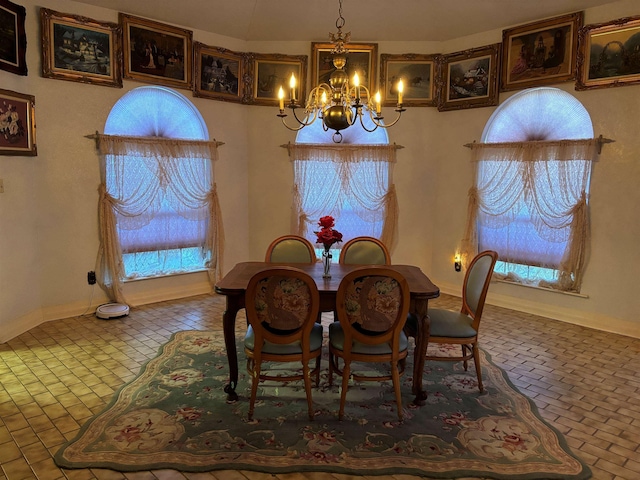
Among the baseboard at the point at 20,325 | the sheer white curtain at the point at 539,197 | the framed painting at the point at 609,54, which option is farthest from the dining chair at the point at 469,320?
the baseboard at the point at 20,325

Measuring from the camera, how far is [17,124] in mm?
4184

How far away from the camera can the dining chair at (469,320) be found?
10.4 ft

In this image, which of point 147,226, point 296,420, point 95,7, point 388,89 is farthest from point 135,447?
point 388,89

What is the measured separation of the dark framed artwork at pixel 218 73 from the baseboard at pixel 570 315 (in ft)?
13.7

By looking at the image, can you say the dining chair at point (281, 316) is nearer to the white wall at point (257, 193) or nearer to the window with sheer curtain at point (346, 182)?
the white wall at point (257, 193)

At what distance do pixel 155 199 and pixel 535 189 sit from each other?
4.39 metres

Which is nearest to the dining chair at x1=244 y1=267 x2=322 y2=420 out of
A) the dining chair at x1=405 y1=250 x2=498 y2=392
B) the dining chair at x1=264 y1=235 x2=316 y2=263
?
the dining chair at x1=405 y1=250 x2=498 y2=392

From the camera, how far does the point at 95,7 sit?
4719 mm

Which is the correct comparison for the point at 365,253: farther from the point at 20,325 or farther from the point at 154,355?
the point at 20,325

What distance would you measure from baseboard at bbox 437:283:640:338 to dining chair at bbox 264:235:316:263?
109 inches

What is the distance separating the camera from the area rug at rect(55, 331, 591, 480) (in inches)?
93.3

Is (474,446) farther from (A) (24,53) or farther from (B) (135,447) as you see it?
(A) (24,53)

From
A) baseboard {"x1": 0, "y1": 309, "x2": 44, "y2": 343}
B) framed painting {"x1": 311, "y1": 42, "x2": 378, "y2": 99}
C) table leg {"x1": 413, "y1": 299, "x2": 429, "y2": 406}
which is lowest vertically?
baseboard {"x1": 0, "y1": 309, "x2": 44, "y2": 343}

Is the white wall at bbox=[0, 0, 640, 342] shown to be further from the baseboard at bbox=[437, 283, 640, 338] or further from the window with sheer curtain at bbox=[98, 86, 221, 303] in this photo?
the window with sheer curtain at bbox=[98, 86, 221, 303]
